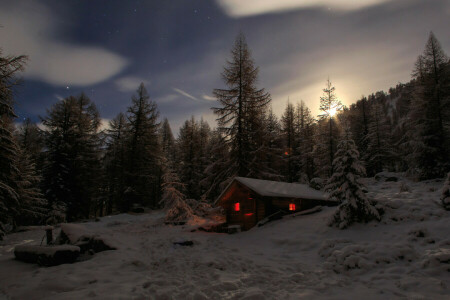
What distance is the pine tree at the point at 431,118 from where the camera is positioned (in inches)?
826

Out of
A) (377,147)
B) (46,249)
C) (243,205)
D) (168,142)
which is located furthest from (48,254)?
(168,142)

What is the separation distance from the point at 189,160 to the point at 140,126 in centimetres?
885

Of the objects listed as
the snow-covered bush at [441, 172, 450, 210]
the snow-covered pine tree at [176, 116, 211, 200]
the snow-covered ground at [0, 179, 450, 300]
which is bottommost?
the snow-covered ground at [0, 179, 450, 300]

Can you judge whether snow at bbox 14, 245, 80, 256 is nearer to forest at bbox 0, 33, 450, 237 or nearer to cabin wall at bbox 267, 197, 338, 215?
forest at bbox 0, 33, 450, 237

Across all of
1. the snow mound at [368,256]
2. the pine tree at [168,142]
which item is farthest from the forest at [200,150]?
the pine tree at [168,142]

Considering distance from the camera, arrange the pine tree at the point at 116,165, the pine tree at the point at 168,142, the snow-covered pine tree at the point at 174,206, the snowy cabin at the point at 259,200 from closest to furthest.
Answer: the snowy cabin at the point at 259,200 < the snow-covered pine tree at the point at 174,206 < the pine tree at the point at 116,165 < the pine tree at the point at 168,142

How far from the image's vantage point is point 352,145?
1284 cm

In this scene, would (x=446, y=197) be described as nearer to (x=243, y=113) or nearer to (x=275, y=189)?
(x=275, y=189)

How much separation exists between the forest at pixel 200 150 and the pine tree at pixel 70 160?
11cm

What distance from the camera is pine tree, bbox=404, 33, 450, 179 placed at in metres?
21.0

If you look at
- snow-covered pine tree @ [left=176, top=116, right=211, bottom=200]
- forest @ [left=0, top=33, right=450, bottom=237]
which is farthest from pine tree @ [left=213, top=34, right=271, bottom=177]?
snow-covered pine tree @ [left=176, top=116, right=211, bottom=200]

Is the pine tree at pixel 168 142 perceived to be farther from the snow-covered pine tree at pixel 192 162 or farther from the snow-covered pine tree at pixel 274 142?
the snow-covered pine tree at pixel 274 142

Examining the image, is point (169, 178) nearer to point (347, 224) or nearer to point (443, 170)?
point (347, 224)

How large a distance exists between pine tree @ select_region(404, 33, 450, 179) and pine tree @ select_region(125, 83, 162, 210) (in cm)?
2974
